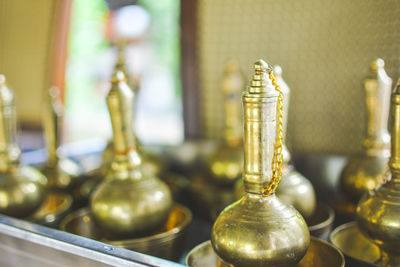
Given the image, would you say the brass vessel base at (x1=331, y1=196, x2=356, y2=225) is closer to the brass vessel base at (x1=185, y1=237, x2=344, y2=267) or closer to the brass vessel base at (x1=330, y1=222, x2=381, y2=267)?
the brass vessel base at (x1=330, y1=222, x2=381, y2=267)

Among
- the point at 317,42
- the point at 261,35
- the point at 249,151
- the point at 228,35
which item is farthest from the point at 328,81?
the point at 249,151

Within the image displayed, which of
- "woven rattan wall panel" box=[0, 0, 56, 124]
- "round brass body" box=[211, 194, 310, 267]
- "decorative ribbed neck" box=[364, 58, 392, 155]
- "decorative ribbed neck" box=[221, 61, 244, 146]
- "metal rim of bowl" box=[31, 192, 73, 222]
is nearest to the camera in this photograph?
"round brass body" box=[211, 194, 310, 267]

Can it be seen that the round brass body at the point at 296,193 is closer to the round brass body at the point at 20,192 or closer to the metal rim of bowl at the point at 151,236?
the metal rim of bowl at the point at 151,236

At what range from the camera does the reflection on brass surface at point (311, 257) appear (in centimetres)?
61

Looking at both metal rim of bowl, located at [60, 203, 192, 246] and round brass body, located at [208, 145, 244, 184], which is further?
round brass body, located at [208, 145, 244, 184]

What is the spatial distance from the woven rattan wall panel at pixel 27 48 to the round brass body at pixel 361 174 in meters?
1.60

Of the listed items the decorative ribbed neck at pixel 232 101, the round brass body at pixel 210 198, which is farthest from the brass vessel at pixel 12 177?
the decorative ribbed neck at pixel 232 101

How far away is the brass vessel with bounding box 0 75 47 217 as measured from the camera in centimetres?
86

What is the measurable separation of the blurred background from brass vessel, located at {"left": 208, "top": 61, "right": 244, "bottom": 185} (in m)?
0.06

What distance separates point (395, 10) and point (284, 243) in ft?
1.59

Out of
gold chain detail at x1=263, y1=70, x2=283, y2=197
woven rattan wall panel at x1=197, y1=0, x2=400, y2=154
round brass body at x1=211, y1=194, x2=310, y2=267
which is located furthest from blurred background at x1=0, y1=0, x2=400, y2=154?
round brass body at x1=211, y1=194, x2=310, y2=267

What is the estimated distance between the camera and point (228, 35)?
124 cm

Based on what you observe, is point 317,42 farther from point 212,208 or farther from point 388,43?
point 212,208

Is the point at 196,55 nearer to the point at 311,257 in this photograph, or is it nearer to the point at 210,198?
the point at 210,198
